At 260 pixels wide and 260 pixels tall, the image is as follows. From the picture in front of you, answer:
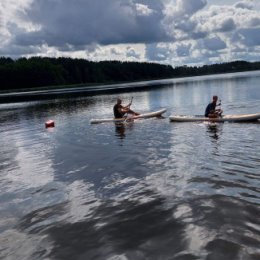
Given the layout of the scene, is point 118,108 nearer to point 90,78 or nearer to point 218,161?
point 218,161

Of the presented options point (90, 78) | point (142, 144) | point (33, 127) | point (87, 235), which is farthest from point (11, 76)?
point (87, 235)

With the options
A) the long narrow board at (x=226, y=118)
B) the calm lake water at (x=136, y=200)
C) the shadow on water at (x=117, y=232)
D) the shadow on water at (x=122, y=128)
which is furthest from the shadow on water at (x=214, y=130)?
the shadow on water at (x=117, y=232)

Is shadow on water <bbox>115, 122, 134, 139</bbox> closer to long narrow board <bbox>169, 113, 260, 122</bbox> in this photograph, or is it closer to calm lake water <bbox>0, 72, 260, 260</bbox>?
long narrow board <bbox>169, 113, 260, 122</bbox>

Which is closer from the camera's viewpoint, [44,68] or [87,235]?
[87,235]

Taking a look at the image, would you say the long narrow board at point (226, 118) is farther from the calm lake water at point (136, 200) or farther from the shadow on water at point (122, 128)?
the calm lake water at point (136, 200)

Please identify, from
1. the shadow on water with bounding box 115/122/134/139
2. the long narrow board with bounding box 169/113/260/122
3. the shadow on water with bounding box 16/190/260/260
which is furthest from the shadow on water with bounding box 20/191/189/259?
the long narrow board with bounding box 169/113/260/122

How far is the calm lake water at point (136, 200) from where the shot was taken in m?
7.57

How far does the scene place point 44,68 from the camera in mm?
148000

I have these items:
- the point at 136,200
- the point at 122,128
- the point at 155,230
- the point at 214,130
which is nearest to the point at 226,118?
the point at 214,130

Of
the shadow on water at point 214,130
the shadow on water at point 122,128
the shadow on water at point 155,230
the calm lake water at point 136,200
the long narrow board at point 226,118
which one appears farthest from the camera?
the long narrow board at point 226,118

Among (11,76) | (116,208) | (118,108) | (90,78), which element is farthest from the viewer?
(90,78)

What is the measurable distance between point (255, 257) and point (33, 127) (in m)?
26.1

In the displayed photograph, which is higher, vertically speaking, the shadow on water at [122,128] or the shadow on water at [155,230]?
the shadow on water at [155,230]

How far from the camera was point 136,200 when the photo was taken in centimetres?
1016
